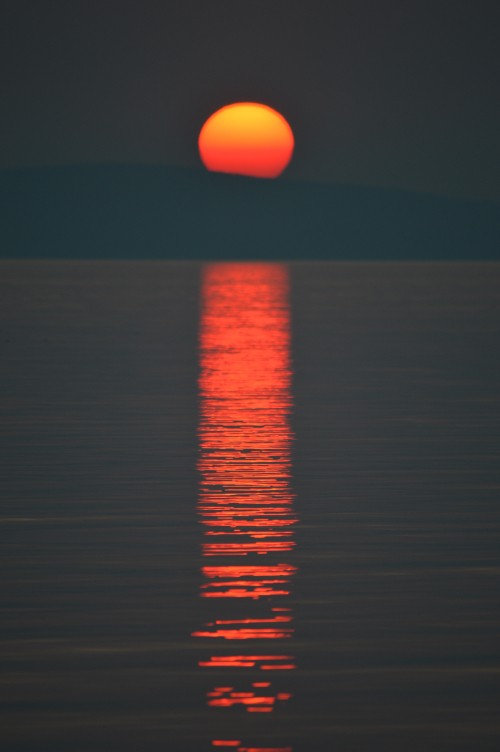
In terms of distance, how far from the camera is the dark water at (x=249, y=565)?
5.30 meters

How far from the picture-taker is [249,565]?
7.71 m

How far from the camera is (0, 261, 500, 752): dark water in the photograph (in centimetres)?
530

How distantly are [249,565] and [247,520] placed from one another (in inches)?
48.0

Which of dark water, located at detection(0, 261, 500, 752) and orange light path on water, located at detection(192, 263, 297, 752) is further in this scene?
orange light path on water, located at detection(192, 263, 297, 752)

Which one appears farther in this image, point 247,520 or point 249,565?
point 247,520

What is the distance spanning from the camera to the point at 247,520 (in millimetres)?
8930

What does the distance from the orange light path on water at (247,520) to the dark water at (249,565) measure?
21 mm

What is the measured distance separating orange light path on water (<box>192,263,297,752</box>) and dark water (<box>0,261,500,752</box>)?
21mm

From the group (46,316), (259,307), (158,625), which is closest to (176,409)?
(158,625)

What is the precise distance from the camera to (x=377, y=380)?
1841 centimetres

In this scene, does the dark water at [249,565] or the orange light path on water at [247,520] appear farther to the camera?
the orange light path on water at [247,520]

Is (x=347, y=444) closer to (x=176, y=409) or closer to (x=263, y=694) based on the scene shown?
(x=176, y=409)

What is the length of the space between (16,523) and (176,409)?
6.16 meters

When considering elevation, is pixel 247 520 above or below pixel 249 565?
above
